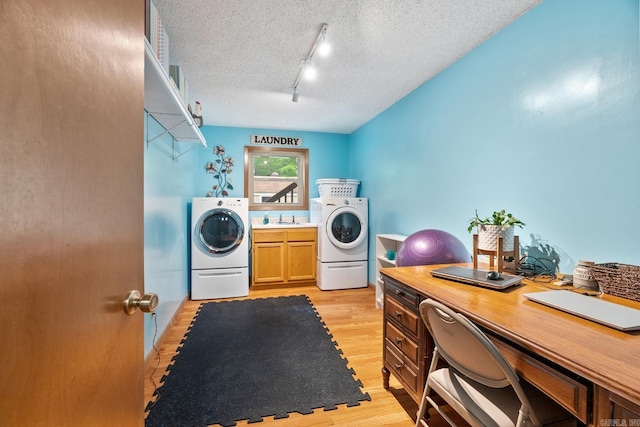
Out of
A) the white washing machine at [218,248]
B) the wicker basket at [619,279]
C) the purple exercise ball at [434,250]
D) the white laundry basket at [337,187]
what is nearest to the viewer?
the wicker basket at [619,279]

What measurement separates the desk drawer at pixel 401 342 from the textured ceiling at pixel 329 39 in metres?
1.93

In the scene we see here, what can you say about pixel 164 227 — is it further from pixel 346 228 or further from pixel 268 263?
pixel 346 228

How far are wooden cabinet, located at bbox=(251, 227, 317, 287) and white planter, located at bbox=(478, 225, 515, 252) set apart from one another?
8.37 feet

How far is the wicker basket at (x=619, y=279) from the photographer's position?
3.47 feet

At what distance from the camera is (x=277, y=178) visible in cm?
446

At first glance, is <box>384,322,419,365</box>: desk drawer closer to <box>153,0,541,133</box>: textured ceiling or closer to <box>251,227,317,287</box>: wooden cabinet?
<box>153,0,541,133</box>: textured ceiling

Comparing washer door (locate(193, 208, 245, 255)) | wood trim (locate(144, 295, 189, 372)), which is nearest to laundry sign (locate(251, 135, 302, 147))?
Result: washer door (locate(193, 208, 245, 255))

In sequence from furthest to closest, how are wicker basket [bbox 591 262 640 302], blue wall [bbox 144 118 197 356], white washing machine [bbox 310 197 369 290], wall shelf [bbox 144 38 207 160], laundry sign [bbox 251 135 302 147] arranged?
laundry sign [bbox 251 135 302 147] → white washing machine [bbox 310 197 369 290] → blue wall [bbox 144 118 197 356] → wall shelf [bbox 144 38 207 160] → wicker basket [bbox 591 262 640 302]

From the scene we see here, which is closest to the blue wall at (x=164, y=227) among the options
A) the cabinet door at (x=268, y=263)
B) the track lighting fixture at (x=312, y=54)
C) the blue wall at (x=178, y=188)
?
the blue wall at (x=178, y=188)

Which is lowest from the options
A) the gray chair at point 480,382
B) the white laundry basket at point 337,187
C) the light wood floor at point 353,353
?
the light wood floor at point 353,353

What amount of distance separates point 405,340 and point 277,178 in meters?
3.43

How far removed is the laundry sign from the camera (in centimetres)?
423

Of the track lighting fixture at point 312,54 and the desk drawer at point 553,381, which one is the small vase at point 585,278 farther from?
the track lighting fixture at point 312,54

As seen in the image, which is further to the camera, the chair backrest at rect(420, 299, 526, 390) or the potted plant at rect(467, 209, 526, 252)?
the potted plant at rect(467, 209, 526, 252)
